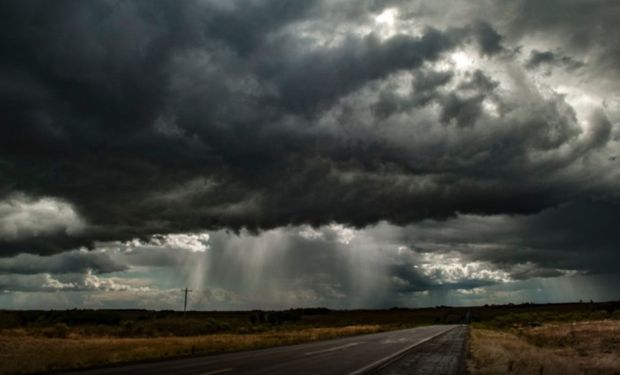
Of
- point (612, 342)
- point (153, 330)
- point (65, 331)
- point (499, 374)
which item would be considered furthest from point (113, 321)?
point (499, 374)

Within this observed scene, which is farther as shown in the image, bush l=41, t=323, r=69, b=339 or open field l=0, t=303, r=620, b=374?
bush l=41, t=323, r=69, b=339

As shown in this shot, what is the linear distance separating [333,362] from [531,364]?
8617mm

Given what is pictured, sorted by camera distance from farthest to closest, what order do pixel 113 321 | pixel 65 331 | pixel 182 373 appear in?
pixel 113 321
pixel 65 331
pixel 182 373

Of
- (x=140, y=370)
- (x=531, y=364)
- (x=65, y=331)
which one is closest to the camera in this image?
(x=140, y=370)

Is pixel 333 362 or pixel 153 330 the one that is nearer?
pixel 333 362

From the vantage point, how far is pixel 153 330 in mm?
76750

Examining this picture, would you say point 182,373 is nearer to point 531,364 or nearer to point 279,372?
point 279,372

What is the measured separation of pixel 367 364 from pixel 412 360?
157 inches

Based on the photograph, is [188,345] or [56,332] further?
[56,332]

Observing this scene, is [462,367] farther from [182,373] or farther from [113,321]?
[113,321]

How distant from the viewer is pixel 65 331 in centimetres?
6631

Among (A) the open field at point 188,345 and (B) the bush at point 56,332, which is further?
(B) the bush at point 56,332

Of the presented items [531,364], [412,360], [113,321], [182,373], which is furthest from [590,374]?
[113,321]

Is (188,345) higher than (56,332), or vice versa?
(56,332)
